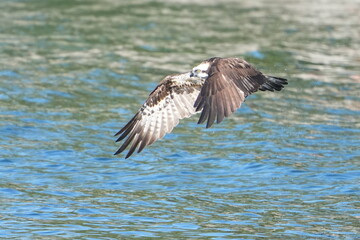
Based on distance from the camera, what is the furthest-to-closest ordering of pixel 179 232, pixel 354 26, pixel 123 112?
pixel 354 26, pixel 123 112, pixel 179 232

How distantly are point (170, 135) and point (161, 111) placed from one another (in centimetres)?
337

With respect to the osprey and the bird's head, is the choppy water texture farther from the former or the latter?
the bird's head

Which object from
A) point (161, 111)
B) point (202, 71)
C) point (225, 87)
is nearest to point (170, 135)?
point (161, 111)

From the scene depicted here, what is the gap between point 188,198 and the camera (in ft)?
38.1

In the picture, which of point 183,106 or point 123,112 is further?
point 123,112

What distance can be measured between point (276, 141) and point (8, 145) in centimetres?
489

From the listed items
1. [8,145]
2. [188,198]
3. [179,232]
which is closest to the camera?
[179,232]

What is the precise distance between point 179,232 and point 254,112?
290 inches

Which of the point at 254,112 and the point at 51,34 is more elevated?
the point at 51,34

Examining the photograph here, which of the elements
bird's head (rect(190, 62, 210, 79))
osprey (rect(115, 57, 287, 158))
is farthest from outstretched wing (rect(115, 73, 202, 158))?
bird's head (rect(190, 62, 210, 79))

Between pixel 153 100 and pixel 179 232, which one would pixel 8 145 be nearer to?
pixel 153 100

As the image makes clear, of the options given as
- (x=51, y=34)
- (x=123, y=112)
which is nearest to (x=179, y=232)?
(x=123, y=112)

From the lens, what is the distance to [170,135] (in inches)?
604

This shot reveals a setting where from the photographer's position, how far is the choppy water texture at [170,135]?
1064 centimetres
